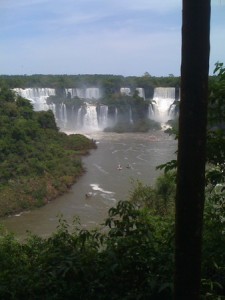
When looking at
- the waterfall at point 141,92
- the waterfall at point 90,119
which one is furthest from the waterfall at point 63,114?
the waterfall at point 141,92

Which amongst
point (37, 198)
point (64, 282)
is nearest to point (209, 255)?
point (64, 282)

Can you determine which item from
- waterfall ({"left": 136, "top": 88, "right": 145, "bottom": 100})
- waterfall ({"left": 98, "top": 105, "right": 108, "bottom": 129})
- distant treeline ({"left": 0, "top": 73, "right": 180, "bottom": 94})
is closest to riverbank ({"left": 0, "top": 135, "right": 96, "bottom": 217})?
waterfall ({"left": 98, "top": 105, "right": 108, "bottom": 129})

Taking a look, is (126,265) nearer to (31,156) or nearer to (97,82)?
(31,156)

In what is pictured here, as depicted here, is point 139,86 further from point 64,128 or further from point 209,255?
point 209,255

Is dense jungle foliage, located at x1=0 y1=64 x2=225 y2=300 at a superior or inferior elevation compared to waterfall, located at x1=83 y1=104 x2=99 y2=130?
superior

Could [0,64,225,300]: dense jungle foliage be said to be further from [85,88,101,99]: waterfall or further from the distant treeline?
[85,88,101,99]: waterfall

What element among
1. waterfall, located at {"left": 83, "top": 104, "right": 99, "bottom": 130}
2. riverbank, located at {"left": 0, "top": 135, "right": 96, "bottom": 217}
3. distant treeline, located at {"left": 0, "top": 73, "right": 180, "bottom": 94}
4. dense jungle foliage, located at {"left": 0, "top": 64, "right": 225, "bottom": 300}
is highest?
distant treeline, located at {"left": 0, "top": 73, "right": 180, "bottom": 94}

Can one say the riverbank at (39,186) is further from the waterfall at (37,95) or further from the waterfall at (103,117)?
the waterfall at (103,117)

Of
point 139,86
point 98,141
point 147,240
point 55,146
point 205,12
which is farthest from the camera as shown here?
point 139,86
